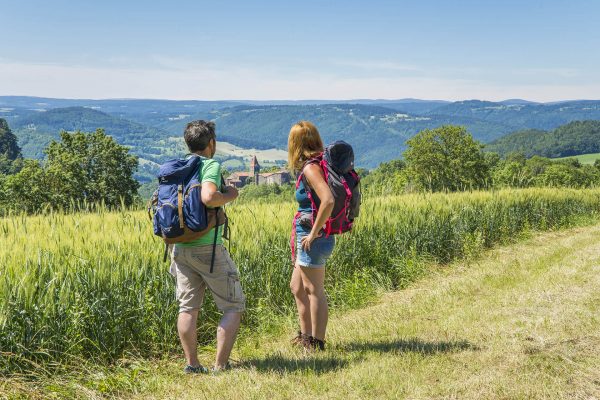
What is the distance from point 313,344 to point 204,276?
1.20 m

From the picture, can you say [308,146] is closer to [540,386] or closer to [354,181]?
[354,181]

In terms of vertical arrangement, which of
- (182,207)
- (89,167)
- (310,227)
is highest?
(182,207)

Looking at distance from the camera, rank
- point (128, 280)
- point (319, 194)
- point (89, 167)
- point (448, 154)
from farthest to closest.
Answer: point (448, 154)
point (89, 167)
point (128, 280)
point (319, 194)

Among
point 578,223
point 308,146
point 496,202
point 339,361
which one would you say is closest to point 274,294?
point 339,361

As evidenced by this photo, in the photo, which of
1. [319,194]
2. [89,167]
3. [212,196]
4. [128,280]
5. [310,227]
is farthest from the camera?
[89,167]

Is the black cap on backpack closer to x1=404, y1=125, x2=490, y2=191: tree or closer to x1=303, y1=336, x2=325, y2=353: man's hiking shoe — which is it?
x1=303, y1=336, x2=325, y2=353: man's hiking shoe

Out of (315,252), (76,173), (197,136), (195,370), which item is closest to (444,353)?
(315,252)

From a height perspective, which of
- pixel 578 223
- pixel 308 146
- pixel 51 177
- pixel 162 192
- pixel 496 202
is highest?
pixel 308 146

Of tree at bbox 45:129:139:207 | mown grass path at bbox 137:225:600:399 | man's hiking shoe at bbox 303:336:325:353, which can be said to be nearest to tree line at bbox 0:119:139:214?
tree at bbox 45:129:139:207

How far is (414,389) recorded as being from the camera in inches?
144

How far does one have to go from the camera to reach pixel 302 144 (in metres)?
4.17

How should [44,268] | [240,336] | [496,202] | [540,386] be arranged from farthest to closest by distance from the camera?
[496,202] < [240,336] < [44,268] < [540,386]

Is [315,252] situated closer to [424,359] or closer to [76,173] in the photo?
[424,359]

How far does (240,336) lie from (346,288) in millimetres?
1768
